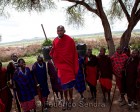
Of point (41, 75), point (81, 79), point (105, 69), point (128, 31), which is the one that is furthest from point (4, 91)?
point (128, 31)

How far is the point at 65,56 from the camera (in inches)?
286

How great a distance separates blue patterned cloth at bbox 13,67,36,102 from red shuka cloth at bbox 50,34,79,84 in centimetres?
83

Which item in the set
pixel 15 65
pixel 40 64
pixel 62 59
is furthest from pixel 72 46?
pixel 15 65

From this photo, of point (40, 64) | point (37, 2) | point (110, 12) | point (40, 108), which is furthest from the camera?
point (110, 12)

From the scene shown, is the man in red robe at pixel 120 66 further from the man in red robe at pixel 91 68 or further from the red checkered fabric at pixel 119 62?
the man in red robe at pixel 91 68

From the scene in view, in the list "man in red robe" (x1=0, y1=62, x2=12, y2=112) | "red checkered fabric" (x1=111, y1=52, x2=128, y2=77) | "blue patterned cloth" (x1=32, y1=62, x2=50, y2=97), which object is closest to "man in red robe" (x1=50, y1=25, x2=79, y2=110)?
"blue patterned cloth" (x1=32, y1=62, x2=50, y2=97)

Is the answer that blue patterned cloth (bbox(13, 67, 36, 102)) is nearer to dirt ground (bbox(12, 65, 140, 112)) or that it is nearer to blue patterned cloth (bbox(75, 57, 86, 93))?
dirt ground (bbox(12, 65, 140, 112))

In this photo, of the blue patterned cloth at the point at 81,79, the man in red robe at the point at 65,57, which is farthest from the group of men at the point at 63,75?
the blue patterned cloth at the point at 81,79

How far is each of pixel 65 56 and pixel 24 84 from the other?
1.27 m

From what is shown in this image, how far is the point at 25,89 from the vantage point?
23.5 ft

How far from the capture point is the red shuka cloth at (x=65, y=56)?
23.8 ft

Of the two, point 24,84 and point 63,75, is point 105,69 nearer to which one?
point 63,75

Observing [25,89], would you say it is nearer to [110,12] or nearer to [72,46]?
[72,46]

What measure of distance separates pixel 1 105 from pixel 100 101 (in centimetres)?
297
